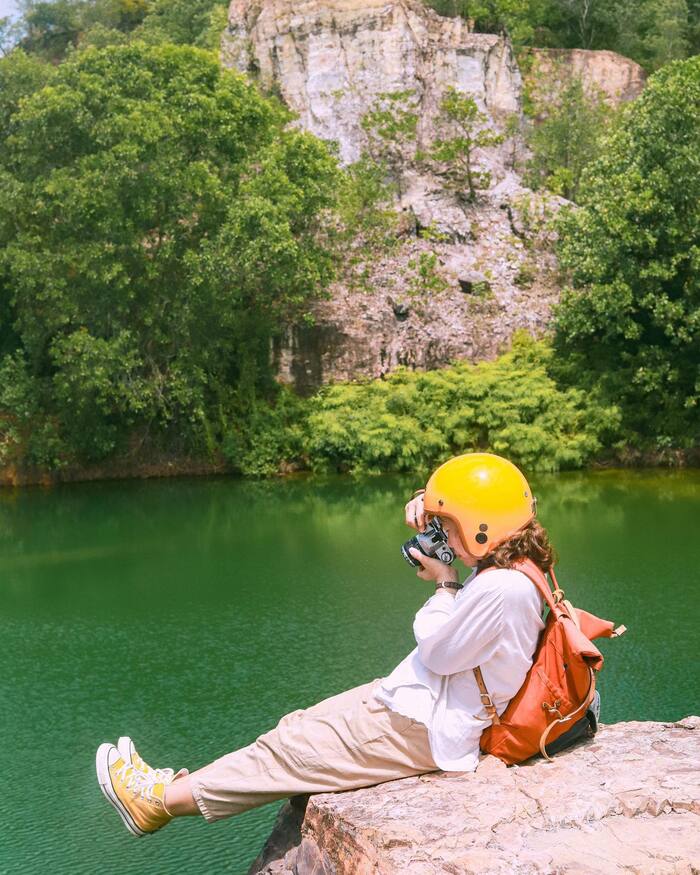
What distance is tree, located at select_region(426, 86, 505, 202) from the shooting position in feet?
78.9

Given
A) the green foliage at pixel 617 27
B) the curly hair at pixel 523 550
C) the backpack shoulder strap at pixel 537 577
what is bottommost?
the backpack shoulder strap at pixel 537 577

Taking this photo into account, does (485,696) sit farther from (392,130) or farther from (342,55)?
(342,55)

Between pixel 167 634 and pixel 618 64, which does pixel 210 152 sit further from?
pixel 618 64

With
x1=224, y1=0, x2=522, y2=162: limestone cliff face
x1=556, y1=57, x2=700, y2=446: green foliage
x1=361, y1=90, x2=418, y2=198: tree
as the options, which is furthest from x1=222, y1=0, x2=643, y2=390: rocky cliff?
x1=556, y1=57, x2=700, y2=446: green foliage

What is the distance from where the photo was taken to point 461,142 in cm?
2405

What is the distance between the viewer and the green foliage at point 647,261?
17.8m

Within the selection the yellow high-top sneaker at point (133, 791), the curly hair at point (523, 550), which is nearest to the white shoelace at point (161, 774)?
the yellow high-top sneaker at point (133, 791)

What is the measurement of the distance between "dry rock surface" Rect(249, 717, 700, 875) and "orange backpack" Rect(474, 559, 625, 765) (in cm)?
9

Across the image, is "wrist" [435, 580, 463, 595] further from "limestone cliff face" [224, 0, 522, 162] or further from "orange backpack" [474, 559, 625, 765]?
"limestone cliff face" [224, 0, 522, 162]

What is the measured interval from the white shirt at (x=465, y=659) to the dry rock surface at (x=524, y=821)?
169 millimetres

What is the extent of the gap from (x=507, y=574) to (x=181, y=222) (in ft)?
53.4

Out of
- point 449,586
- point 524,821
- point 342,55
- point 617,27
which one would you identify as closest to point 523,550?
point 449,586

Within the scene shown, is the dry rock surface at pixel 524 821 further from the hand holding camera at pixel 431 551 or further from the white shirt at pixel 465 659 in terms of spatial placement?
the hand holding camera at pixel 431 551

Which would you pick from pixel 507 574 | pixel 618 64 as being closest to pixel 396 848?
pixel 507 574
